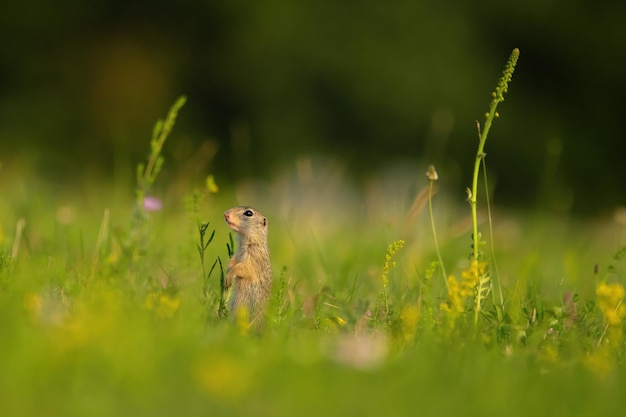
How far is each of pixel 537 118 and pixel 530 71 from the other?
1.32 metres

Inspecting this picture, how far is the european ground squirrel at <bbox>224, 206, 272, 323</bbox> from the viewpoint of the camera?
411 cm

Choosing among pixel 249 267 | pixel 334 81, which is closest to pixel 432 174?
pixel 249 267

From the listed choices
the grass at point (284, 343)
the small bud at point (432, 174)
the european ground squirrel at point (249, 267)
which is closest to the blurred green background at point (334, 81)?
the european ground squirrel at point (249, 267)

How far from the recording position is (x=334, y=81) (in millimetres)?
20000

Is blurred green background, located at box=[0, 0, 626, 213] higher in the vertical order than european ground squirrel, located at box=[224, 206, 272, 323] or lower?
higher

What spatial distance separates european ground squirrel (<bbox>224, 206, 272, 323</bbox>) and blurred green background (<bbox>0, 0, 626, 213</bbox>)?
1398cm

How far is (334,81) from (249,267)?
16013 mm

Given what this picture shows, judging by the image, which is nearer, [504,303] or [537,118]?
[504,303]

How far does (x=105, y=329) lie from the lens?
2.63 m

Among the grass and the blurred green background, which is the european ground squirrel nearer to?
the grass

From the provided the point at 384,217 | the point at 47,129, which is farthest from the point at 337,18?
the point at 384,217

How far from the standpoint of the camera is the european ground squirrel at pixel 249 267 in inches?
162

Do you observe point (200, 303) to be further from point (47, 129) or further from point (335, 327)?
point (47, 129)

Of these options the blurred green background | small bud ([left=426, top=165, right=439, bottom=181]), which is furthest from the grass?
the blurred green background
